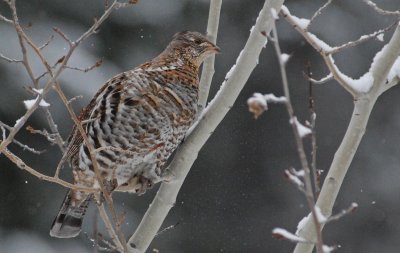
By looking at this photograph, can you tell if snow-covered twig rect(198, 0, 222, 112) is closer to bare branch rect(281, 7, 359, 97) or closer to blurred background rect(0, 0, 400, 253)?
bare branch rect(281, 7, 359, 97)

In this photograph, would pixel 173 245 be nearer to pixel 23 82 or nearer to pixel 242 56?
pixel 23 82

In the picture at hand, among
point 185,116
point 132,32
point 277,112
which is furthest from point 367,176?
point 185,116

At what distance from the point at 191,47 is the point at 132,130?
67cm

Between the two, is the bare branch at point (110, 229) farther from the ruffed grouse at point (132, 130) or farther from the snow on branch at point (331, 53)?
the ruffed grouse at point (132, 130)

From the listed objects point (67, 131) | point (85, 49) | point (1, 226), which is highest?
point (85, 49)

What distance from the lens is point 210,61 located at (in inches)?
177

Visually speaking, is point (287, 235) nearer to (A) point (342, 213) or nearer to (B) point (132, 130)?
(A) point (342, 213)

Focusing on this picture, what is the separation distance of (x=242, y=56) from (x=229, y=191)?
8265 millimetres

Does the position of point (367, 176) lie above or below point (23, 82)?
above

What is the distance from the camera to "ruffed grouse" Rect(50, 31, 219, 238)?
14.8 ft

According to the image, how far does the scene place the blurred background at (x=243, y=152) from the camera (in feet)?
36.4

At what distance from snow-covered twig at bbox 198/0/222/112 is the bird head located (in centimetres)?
19

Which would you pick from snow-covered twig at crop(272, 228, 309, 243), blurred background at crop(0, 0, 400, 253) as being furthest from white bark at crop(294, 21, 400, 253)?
blurred background at crop(0, 0, 400, 253)

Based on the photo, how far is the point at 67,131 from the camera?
10.5 metres
